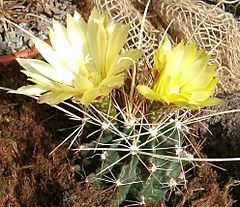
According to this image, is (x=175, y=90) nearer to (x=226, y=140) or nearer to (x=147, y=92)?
(x=147, y=92)

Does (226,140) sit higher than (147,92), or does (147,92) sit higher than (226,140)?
(147,92)

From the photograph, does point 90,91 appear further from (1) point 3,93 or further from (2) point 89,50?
(1) point 3,93

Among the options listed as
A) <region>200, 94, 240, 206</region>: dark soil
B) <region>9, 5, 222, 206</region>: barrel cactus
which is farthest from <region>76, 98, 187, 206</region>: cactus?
<region>200, 94, 240, 206</region>: dark soil

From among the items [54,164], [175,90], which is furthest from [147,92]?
[54,164]

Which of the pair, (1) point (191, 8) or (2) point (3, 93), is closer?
(2) point (3, 93)

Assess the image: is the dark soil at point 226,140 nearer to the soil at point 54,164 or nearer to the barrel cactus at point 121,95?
the soil at point 54,164

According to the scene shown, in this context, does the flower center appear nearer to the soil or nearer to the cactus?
the cactus

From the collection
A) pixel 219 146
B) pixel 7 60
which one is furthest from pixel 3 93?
pixel 219 146

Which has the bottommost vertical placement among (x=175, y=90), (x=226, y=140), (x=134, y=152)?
(x=226, y=140)
